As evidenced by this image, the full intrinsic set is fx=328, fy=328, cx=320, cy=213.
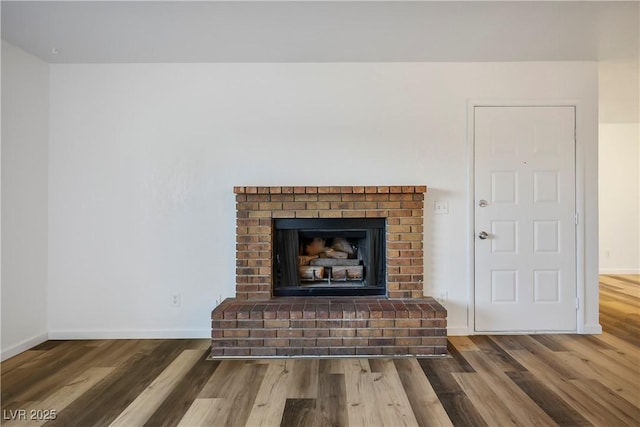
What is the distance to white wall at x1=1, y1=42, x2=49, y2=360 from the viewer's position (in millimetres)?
2541

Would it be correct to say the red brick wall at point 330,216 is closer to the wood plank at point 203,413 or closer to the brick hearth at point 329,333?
the brick hearth at point 329,333

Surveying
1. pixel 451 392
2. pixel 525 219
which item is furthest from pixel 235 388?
pixel 525 219

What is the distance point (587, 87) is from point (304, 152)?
261 cm

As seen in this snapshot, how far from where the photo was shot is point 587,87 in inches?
116

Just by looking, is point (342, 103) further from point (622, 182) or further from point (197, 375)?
point (622, 182)

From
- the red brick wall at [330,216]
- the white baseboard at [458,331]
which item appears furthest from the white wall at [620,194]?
the red brick wall at [330,216]

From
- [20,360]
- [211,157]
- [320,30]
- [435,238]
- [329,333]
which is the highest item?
[320,30]

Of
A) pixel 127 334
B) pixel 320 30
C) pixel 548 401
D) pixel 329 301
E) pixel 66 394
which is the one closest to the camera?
pixel 548 401

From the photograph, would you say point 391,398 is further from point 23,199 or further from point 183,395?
point 23,199

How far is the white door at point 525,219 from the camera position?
9.64 ft

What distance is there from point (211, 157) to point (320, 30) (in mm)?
1392

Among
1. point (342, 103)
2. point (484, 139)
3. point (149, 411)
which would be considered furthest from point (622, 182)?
point (149, 411)

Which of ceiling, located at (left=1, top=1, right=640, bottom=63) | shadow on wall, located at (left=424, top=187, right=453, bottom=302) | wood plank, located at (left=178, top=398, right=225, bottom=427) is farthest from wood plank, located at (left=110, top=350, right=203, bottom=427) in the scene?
ceiling, located at (left=1, top=1, right=640, bottom=63)

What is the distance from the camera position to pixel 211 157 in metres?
2.93
